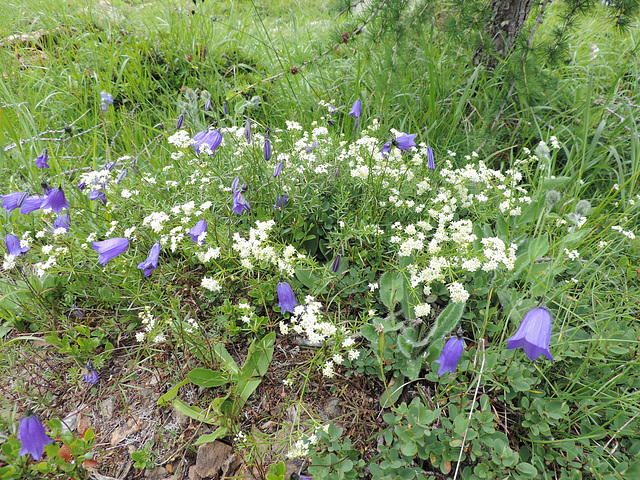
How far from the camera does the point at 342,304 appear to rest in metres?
2.16

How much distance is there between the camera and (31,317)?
2229 millimetres

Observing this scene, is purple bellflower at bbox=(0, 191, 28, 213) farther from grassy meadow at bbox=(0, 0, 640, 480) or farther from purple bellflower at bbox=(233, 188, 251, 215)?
purple bellflower at bbox=(233, 188, 251, 215)

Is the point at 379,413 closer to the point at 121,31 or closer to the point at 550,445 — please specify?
the point at 550,445

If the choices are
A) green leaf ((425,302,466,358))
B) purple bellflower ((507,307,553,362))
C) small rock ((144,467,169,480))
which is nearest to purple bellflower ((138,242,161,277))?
small rock ((144,467,169,480))

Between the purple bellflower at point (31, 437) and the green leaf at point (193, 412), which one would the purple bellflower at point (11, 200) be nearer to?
the purple bellflower at point (31, 437)

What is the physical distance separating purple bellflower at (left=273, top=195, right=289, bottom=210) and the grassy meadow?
2 centimetres

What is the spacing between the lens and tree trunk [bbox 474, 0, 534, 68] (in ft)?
9.85

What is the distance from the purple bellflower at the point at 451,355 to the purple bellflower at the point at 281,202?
1159 millimetres

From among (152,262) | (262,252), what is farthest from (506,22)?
(152,262)

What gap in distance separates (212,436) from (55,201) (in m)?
1.59

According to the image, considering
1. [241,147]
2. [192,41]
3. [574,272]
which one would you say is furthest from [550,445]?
[192,41]

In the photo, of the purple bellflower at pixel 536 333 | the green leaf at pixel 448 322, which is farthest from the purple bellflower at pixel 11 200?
the purple bellflower at pixel 536 333

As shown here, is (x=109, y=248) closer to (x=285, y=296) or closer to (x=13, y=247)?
(x=13, y=247)

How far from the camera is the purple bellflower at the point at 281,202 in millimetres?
2188
